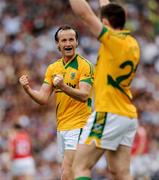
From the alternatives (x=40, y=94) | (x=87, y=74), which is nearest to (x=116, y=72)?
(x=87, y=74)

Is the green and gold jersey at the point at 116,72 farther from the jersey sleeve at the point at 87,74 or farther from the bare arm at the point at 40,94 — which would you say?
the bare arm at the point at 40,94

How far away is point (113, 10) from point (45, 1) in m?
16.4

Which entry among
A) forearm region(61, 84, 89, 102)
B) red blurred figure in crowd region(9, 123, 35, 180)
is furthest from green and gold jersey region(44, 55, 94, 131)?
red blurred figure in crowd region(9, 123, 35, 180)

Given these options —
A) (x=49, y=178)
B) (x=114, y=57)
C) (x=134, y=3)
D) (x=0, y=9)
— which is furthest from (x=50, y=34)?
(x=114, y=57)

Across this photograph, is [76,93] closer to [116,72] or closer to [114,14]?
[116,72]

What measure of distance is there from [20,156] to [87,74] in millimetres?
8125

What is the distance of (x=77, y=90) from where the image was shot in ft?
39.9

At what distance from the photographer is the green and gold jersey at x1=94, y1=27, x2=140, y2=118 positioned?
1091cm

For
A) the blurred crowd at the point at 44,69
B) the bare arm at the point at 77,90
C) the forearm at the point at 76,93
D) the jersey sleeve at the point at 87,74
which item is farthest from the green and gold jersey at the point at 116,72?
the blurred crowd at the point at 44,69

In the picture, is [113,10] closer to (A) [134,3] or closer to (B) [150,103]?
(B) [150,103]

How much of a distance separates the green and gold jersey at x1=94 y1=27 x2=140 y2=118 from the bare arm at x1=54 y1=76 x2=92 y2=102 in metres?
0.59

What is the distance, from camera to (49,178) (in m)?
21.5

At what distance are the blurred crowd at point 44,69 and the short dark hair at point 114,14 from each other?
9934 mm

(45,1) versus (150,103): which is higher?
(45,1)
